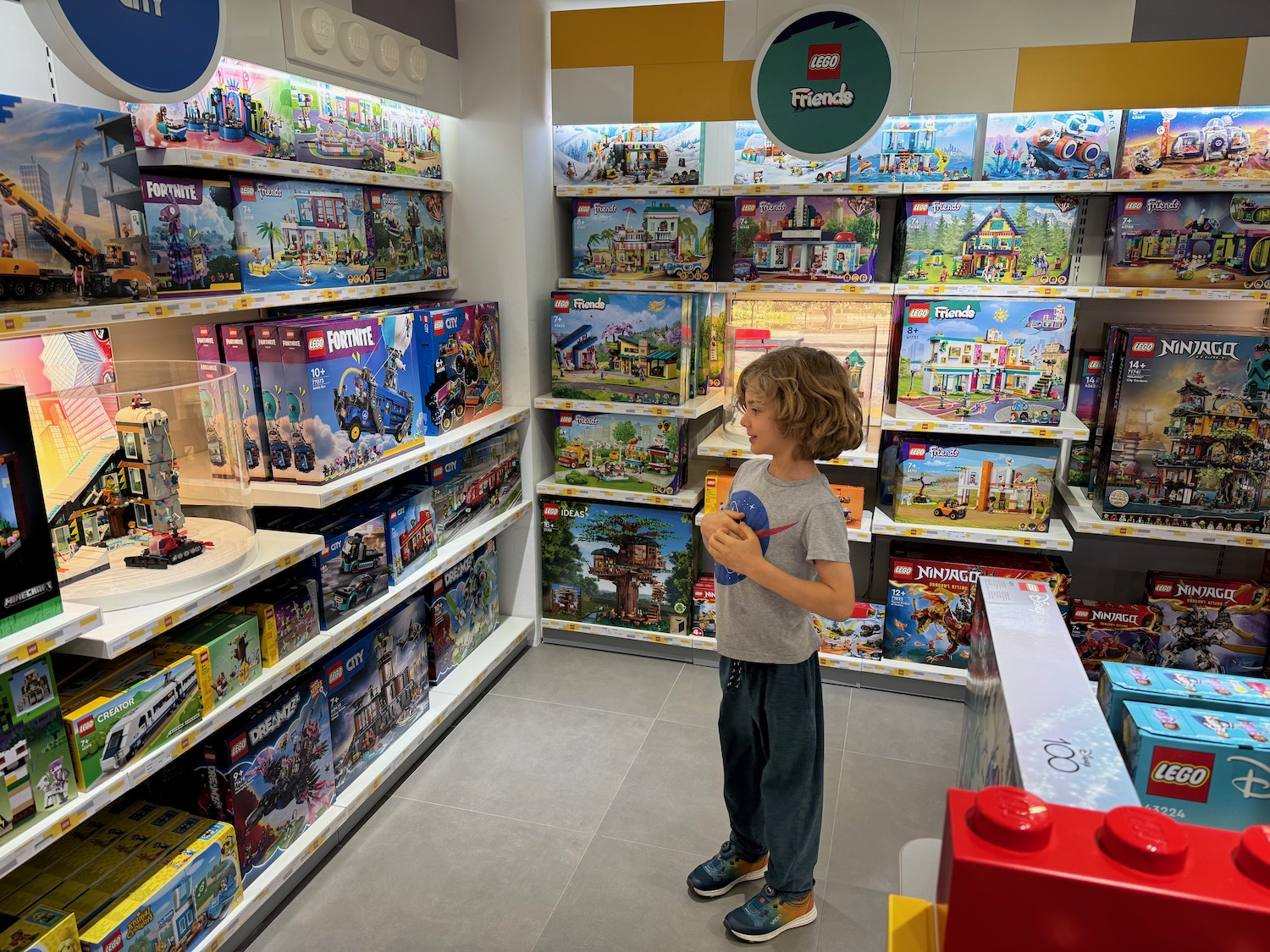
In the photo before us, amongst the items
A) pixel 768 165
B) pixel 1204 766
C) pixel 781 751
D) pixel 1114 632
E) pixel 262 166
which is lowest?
pixel 1114 632

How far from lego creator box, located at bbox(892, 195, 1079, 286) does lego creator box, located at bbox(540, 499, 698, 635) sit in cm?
144

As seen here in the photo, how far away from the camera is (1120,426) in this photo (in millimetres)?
3279

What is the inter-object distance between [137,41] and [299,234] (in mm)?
833

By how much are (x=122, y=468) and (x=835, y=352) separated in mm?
2536


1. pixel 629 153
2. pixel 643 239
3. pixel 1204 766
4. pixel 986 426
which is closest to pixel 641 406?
pixel 643 239

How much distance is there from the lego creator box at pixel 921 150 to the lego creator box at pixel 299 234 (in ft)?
6.35

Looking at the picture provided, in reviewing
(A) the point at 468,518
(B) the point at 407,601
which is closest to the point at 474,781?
(B) the point at 407,601

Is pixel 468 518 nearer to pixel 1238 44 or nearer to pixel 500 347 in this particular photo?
pixel 500 347

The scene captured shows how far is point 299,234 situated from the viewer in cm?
272

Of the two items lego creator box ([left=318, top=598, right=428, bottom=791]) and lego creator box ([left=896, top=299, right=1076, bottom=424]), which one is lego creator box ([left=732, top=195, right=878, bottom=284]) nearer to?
lego creator box ([left=896, top=299, right=1076, bottom=424])

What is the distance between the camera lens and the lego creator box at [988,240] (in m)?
3.31

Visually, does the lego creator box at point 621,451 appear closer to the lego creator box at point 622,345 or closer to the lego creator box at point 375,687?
the lego creator box at point 622,345

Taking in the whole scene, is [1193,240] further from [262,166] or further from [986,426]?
[262,166]

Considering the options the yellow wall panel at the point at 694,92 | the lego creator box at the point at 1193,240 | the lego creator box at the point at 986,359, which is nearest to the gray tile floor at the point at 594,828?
the lego creator box at the point at 986,359
